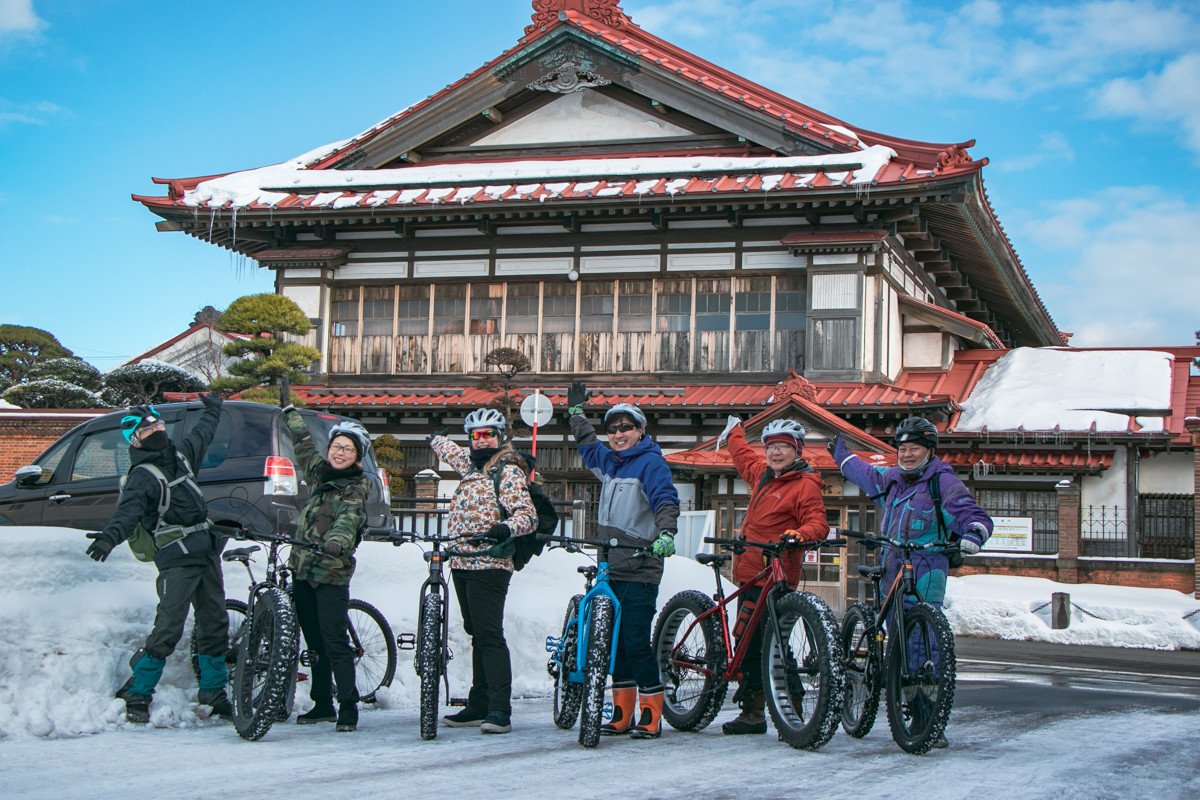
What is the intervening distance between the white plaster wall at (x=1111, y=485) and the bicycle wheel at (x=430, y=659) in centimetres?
1694

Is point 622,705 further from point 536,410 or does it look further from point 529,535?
point 536,410

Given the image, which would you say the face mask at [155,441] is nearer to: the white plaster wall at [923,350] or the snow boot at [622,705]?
the snow boot at [622,705]

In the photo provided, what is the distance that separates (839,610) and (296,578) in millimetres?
13003

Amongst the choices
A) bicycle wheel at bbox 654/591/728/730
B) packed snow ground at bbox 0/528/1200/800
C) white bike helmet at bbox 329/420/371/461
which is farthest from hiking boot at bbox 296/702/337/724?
bicycle wheel at bbox 654/591/728/730

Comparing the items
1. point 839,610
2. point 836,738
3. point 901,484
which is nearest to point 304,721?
point 836,738

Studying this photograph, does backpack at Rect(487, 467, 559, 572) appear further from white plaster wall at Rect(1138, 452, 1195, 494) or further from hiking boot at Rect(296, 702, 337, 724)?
white plaster wall at Rect(1138, 452, 1195, 494)

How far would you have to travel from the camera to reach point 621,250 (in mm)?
21156

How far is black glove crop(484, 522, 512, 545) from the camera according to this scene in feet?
22.7

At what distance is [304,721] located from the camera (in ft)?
24.7

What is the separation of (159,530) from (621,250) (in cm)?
1448

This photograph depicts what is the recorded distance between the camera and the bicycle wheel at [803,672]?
21.0ft

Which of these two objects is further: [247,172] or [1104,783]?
[247,172]

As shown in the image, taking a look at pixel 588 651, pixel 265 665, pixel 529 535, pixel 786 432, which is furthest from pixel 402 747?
pixel 786 432

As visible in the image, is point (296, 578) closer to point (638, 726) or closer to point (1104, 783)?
point (638, 726)
